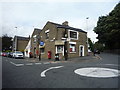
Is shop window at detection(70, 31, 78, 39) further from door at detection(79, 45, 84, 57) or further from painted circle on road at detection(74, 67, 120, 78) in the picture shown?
painted circle on road at detection(74, 67, 120, 78)

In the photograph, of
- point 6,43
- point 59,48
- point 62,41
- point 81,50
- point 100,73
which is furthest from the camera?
point 6,43

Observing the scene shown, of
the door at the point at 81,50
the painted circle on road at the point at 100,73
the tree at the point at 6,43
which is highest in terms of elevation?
the tree at the point at 6,43

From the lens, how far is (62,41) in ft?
78.0

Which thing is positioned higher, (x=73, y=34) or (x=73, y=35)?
(x=73, y=34)

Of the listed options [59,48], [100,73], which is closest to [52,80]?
[100,73]

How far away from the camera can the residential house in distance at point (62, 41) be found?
23.9 m

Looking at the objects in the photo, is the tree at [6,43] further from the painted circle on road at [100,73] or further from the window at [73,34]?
the painted circle on road at [100,73]

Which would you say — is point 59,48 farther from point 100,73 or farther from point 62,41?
point 100,73

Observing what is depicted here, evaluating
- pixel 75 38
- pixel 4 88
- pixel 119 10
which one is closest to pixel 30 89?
pixel 4 88

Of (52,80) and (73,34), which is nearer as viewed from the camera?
(52,80)

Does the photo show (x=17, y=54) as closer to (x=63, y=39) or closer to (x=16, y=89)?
(x=63, y=39)

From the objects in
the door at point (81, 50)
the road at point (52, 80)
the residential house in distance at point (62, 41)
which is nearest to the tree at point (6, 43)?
the residential house in distance at point (62, 41)

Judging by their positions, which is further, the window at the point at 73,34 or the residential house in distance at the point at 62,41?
the window at the point at 73,34

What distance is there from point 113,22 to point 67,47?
1591cm
